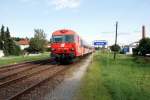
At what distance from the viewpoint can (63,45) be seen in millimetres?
29609

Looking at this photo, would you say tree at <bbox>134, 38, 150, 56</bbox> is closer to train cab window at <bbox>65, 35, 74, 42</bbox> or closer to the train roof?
the train roof

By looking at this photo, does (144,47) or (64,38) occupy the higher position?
(64,38)

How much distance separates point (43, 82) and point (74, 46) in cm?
1379

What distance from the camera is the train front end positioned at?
29359 millimetres

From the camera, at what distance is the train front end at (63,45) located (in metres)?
29.4

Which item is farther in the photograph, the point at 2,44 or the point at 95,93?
the point at 2,44

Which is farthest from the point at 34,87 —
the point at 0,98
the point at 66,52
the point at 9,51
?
the point at 9,51

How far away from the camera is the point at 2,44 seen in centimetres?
8881

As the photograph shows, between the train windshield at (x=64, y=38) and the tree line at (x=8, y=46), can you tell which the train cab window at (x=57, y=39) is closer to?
the train windshield at (x=64, y=38)

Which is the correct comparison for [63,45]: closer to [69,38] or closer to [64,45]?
[64,45]

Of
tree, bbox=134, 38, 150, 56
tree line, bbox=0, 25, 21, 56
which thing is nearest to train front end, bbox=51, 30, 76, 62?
tree, bbox=134, 38, 150, 56

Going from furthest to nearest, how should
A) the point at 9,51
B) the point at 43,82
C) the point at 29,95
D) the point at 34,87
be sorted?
the point at 9,51
the point at 43,82
the point at 34,87
the point at 29,95

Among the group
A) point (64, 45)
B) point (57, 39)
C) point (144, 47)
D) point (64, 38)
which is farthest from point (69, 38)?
point (144, 47)

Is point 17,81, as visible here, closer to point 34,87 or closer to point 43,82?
point 43,82
